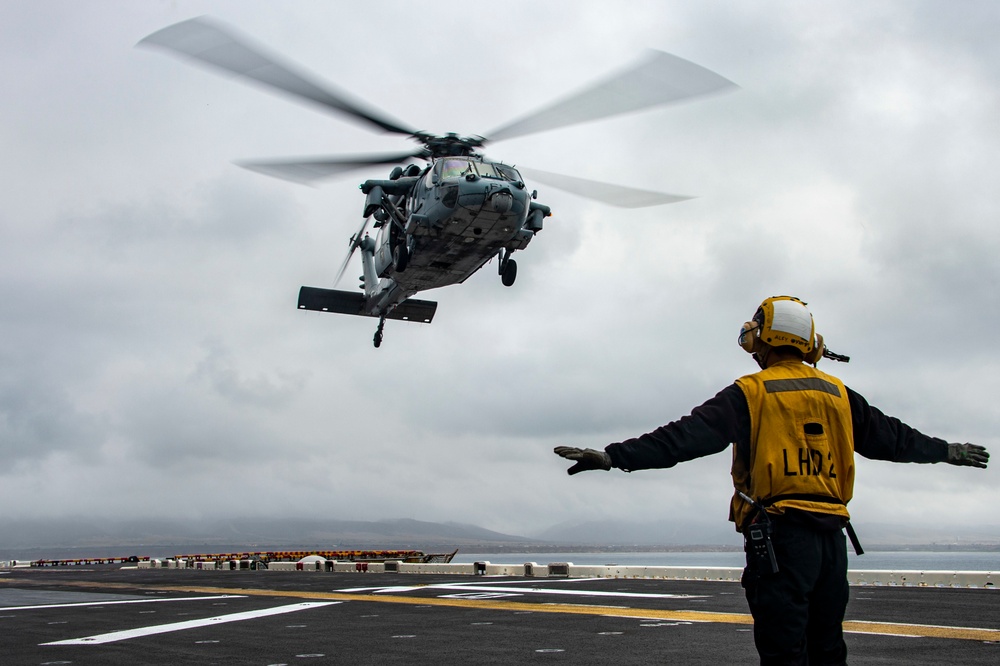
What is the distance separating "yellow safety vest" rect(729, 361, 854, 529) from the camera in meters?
5.09

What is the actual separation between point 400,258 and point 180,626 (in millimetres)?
15033

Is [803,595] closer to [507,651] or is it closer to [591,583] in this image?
[507,651]

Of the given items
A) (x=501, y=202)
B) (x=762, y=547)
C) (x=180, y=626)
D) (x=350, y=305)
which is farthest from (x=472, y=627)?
(x=350, y=305)

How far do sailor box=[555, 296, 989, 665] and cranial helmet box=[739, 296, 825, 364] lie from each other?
0.47 ft

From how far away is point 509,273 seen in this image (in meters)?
27.1

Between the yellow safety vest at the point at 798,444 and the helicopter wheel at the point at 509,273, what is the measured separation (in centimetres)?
2186

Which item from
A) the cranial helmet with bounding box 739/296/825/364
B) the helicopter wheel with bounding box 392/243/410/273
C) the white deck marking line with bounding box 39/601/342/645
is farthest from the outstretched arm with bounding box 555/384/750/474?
the helicopter wheel with bounding box 392/243/410/273

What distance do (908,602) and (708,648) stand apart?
710cm

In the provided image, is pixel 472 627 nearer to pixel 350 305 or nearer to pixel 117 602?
pixel 117 602

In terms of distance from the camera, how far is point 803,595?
4.92 meters

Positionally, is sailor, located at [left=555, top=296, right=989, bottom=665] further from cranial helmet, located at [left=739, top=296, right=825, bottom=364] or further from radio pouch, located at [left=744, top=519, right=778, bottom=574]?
cranial helmet, located at [left=739, top=296, right=825, bottom=364]

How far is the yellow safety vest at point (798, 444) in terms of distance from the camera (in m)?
5.09

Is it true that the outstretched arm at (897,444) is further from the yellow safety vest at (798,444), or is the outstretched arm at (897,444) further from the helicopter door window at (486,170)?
the helicopter door window at (486,170)

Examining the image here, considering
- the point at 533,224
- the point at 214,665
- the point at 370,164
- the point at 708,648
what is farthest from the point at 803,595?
the point at 370,164
